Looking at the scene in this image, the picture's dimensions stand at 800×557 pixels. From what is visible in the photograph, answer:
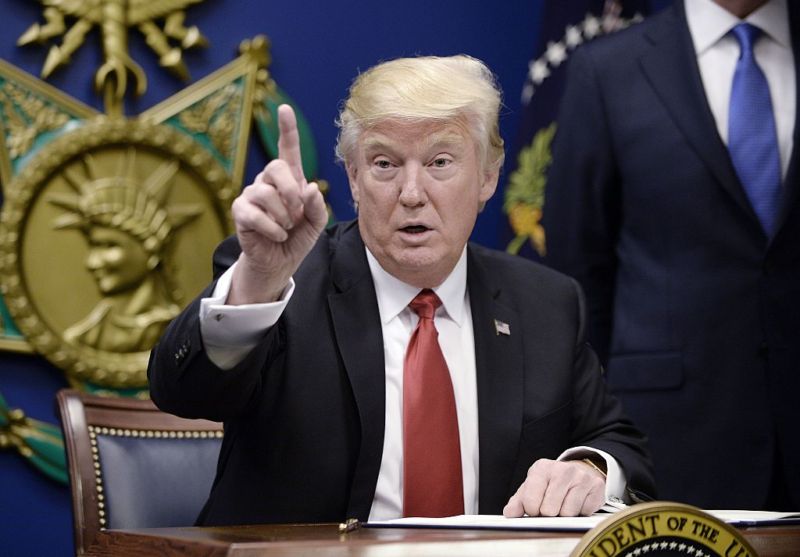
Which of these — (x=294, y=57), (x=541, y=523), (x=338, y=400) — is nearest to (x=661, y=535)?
(x=541, y=523)

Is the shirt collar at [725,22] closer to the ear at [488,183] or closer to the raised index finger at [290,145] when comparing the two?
the ear at [488,183]

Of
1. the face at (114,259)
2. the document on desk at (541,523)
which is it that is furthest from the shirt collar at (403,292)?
the face at (114,259)

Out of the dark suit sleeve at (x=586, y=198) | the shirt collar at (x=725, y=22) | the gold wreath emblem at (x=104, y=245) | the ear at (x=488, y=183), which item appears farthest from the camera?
the gold wreath emblem at (x=104, y=245)

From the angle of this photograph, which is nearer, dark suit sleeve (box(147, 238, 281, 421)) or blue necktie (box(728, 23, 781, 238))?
dark suit sleeve (box(147, 238, 281, 421))

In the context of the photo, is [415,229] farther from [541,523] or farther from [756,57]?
[756,57]

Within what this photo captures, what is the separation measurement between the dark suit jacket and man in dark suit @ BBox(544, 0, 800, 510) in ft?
2.35

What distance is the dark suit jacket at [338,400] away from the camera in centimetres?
196

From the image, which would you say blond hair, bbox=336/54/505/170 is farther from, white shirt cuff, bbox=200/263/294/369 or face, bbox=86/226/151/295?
face, bbox=86/226/151/295

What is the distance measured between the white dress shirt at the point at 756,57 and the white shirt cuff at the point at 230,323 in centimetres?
161

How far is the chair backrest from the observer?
2170 mm

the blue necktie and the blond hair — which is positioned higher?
the blue necktie

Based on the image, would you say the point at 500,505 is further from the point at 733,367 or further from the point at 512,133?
the point at 512,133

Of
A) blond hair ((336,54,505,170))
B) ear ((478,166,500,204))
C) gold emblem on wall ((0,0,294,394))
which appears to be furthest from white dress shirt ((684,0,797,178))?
gold emblem on wall ((0,0,294,394))

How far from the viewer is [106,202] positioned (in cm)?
384
